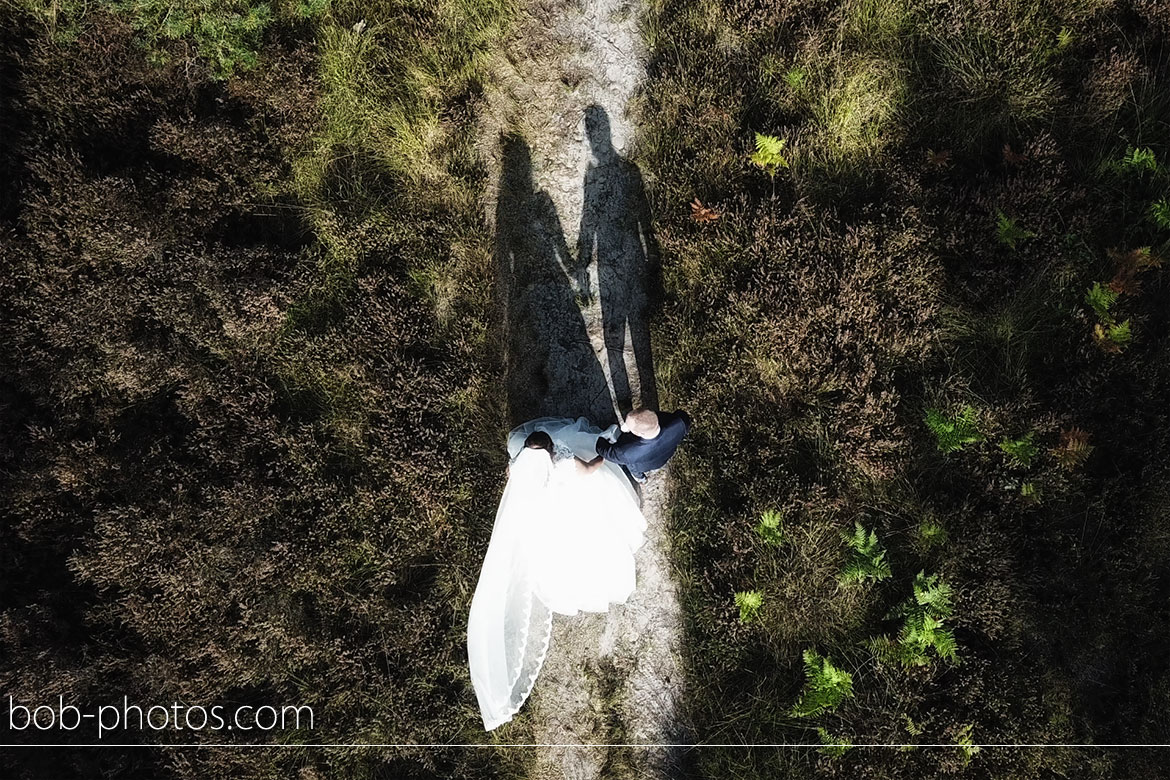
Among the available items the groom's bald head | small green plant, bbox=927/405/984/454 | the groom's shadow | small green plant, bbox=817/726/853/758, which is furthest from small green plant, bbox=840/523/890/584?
the groom's shadow

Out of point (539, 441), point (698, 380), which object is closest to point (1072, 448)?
point (698, 380)

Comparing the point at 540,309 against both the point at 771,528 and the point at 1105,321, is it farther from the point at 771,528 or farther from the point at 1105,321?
the point at 1105,321

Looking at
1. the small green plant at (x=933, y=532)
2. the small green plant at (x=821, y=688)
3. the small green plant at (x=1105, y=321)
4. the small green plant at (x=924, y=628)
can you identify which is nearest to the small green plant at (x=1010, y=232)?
the small green plant at (x=1105, y=321)

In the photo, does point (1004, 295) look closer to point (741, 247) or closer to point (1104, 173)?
point (1104, 173)

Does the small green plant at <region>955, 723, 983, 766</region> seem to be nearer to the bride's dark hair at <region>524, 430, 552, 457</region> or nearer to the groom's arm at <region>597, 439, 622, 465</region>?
the groom's arm at <region>597, 439, 622, 465</region>

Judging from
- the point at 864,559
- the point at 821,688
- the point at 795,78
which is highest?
the point at 795,78

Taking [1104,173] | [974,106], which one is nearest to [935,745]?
[1104,173]
